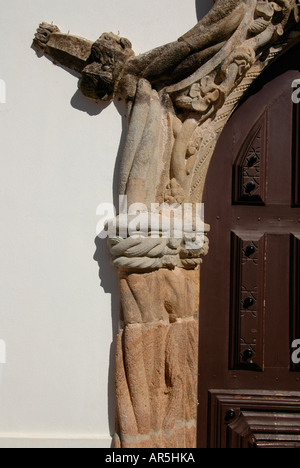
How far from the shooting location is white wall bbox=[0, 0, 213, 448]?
7.25 ft

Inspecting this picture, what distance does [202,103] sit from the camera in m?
2.23

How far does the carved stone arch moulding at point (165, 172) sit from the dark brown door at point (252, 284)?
0.59ft

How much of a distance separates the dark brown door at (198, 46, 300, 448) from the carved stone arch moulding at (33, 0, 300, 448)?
0.59 feet

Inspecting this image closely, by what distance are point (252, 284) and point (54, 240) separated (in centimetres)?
102

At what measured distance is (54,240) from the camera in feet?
7.33

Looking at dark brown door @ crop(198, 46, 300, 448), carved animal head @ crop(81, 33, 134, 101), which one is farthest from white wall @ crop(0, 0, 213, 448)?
dark brown door @ crop(198, 46, 300, 448)

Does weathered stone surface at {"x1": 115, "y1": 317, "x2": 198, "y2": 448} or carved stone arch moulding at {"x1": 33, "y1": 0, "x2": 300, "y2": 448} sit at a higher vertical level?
carved stone arch moulding at {"x1": 33, "y1": 0, "x2": 300, "y2": 448}

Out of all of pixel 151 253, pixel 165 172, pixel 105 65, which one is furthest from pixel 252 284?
pixel 105 65

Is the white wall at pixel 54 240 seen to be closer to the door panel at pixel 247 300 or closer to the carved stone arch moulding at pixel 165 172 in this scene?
the carved stone arch moulding at pixel 165 172

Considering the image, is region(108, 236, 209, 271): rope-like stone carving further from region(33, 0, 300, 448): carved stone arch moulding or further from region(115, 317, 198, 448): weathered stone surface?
region(115, 317, 198, 448): weathered stone surface

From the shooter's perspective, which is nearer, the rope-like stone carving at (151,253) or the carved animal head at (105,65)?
the rope-like stone carving at (151,253)

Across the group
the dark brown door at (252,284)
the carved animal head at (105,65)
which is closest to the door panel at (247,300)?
the dark brown door at (252,284)

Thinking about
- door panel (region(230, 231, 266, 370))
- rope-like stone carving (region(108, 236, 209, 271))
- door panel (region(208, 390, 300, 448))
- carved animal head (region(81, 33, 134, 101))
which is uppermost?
carved animal head (region(81, 33, 134, 101))

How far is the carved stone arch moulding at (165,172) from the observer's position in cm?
211
